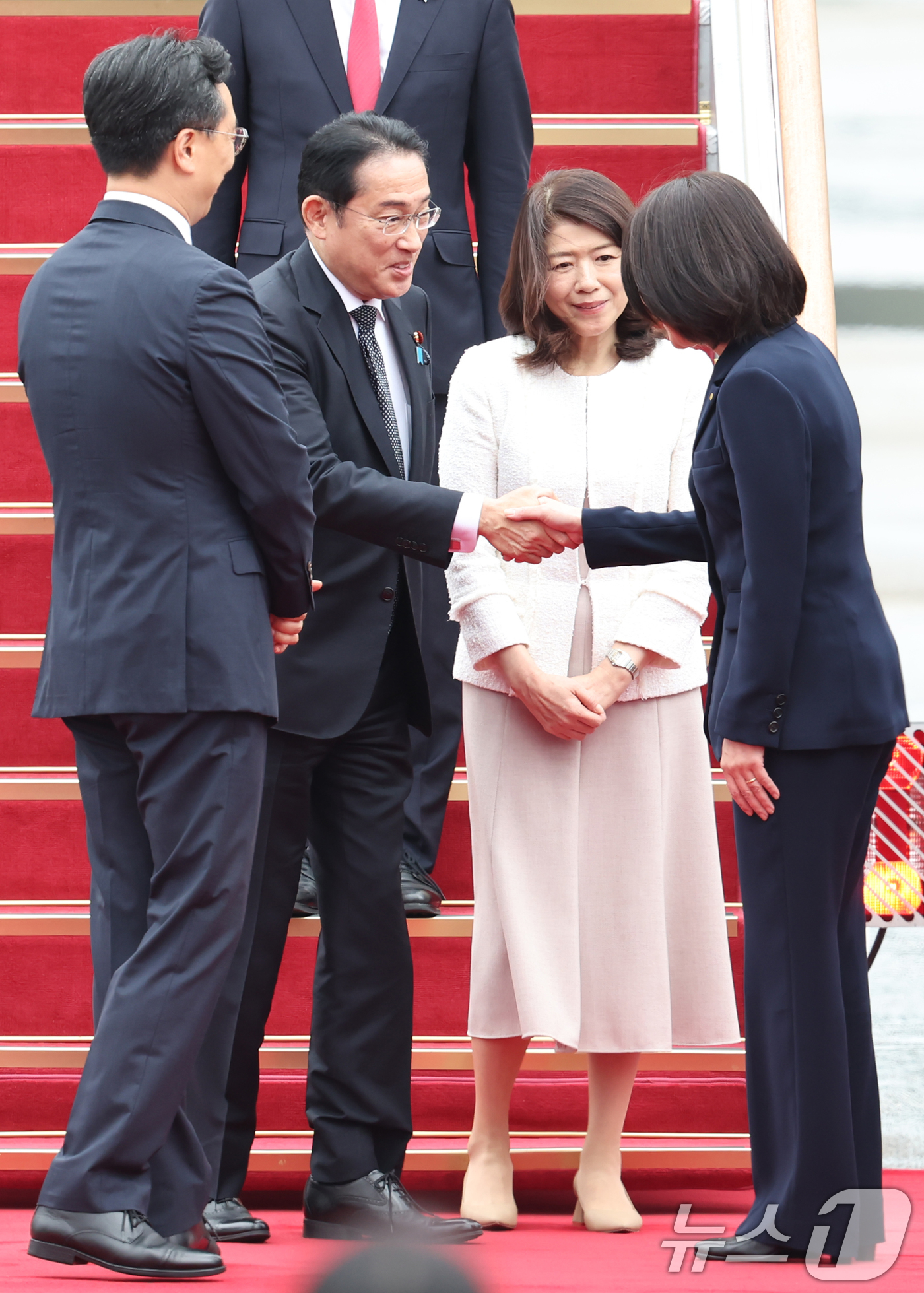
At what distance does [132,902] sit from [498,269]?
1.70 metres

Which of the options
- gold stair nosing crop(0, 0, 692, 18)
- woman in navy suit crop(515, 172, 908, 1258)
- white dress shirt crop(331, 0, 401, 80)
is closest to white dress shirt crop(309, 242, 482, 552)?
woman in navy suit crop(515, 172, 908, 1258)

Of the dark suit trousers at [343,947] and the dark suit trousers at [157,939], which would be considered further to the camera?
the dark suit trousers at [343,947]

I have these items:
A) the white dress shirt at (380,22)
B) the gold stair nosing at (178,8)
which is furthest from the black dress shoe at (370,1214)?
the gold stair nosing at (178,8)

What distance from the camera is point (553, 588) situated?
281 cm

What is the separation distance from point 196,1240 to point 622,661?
109cm

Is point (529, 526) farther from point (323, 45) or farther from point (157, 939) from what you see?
point (323, 45)

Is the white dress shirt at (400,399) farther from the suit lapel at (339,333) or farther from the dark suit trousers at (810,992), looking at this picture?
the dark suit trousers at (810,992)

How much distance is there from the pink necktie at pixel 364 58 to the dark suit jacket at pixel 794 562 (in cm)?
146

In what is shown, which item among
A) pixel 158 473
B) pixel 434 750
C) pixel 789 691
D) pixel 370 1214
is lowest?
pixel 370 1214

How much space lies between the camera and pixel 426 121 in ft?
11.4

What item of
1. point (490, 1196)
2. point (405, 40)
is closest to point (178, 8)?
point (405, 40)

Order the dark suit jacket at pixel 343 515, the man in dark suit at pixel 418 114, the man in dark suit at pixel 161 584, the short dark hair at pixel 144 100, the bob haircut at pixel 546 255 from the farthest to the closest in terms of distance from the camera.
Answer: the man in dark suit at pixel 418 114
the bob haircut at pixel 546 255
the dark suit jacket at pixel 343 515
the short dark hair at pixel 144 100
the man in dark suit at pixel 161 584

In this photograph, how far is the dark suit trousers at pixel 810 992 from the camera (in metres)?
2.25

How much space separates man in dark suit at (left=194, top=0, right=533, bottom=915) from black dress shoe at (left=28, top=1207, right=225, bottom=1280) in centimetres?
148
